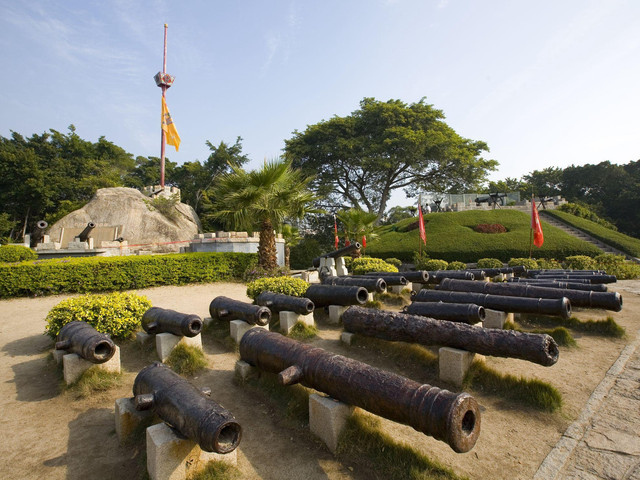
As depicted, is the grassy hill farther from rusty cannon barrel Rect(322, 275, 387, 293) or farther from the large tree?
rusty cannon barrel Rect(322, 275, 387, 293)

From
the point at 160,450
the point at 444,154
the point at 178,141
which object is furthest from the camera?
the point at 178,141

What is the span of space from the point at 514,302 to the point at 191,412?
5.88 meters

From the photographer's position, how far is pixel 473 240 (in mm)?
22281

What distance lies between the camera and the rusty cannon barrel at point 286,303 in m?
7.00

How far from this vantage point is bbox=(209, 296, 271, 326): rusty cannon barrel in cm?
633

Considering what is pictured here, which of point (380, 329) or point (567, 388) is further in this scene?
point (380, 329)

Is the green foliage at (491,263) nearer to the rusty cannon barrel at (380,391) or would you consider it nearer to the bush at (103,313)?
the rusty cannon barrel at (380,391)

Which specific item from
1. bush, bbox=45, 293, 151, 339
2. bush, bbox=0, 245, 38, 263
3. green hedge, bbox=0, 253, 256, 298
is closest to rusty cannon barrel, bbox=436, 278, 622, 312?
bush, bbox=45, 293, 151, 339

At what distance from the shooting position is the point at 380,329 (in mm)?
5609

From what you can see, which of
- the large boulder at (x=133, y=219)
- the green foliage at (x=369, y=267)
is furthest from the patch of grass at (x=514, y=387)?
the large boulder at (x=133, y=219)

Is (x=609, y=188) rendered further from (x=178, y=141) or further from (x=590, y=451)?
(x=590, y=451)

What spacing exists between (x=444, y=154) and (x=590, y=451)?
1160 inches

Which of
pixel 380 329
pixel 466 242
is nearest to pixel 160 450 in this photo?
pixel 380 329

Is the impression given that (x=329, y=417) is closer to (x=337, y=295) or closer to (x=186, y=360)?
(x=186, y=360)
